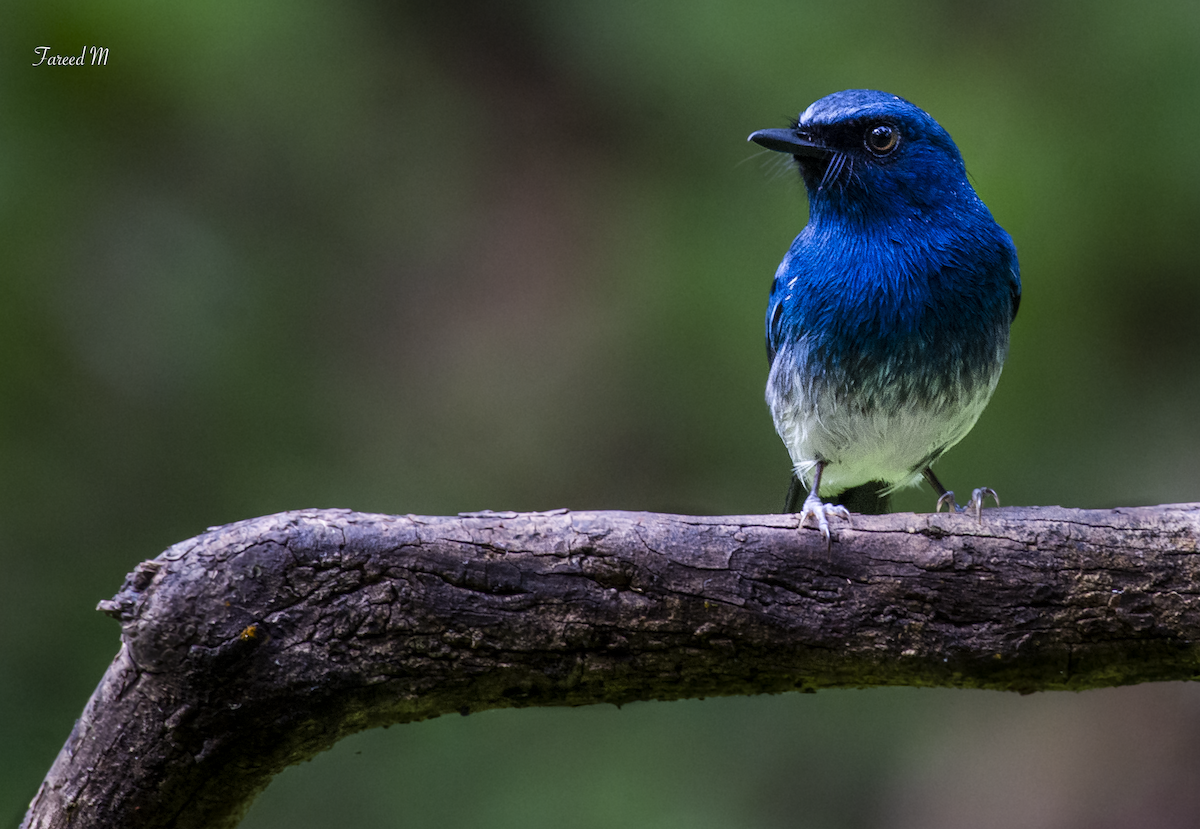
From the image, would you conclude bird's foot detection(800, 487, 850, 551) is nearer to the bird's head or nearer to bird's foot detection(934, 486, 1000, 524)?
bird's foot detection(934, 486, 1000, 524)

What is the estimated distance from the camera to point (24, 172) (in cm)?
438

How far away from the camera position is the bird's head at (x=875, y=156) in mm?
2924

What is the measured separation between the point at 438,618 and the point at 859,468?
1.47m

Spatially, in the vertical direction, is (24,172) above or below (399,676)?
above

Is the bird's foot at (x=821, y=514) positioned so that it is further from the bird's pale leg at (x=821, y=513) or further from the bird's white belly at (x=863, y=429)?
the bird's white belly at (x=863, y=429)

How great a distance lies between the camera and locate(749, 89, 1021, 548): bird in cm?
287

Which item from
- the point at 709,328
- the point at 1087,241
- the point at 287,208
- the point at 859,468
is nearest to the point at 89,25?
the point at 287,208

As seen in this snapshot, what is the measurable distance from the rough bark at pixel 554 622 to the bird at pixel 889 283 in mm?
423

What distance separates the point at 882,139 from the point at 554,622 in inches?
60.8

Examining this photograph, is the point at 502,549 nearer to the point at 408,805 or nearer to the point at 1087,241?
the point at 408,805

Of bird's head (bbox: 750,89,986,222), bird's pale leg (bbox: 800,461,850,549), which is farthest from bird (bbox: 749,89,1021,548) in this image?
bird's pale leg (bbox: 800,461,850,549)

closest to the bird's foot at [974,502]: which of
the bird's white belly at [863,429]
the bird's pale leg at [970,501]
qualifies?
the bird's pale leg at [970,501]

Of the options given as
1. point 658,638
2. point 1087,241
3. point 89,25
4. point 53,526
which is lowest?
point 658,638

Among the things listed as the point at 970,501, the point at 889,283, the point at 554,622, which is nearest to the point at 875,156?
the point at 889,283
